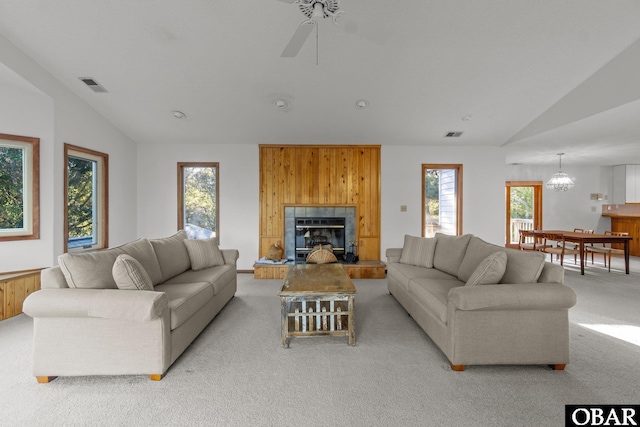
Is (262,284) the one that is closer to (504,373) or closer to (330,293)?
(330,293)

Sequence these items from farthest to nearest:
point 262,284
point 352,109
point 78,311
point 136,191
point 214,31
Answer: point 136,191
point 262,284
point 352,109
point 214,31
point 78,311

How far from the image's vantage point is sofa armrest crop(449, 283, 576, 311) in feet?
7.21

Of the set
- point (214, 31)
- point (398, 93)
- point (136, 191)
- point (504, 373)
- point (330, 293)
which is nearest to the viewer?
point (504, 373)

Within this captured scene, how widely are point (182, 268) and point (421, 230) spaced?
4.22 meters

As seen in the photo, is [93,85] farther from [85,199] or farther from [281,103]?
[281,103]

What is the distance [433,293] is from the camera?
267cm

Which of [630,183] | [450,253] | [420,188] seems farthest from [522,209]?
[450,253]

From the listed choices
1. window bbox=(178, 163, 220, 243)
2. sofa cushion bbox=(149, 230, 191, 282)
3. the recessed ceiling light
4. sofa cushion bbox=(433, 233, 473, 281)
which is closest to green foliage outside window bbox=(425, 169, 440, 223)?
sofa cushion bbox=(433, 233, 473, 281)

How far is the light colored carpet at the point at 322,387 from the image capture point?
1756mm

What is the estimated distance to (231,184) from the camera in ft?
18.6

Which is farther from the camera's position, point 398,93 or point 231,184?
point 231,184

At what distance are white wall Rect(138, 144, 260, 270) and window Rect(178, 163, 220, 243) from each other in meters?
0.16

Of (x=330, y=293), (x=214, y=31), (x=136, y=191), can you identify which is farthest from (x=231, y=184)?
(x=330, y=293)

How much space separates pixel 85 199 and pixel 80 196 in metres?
0.10
